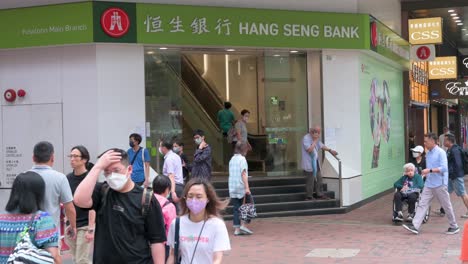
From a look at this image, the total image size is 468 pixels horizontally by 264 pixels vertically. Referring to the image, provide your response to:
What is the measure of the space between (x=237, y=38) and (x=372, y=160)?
5287 mm

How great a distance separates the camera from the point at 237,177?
11.1 metres

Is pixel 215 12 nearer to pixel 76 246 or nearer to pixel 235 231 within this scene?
pixel 235 231

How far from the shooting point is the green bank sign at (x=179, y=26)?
12.7m

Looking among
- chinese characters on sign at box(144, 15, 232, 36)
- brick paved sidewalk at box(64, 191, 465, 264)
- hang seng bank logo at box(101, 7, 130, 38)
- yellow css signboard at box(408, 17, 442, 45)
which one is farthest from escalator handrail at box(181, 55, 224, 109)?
yellow css signboard at box(408, 17, 442, 45)

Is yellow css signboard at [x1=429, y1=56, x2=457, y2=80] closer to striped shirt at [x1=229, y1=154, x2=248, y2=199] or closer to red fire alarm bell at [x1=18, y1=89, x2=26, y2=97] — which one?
striped shirt at [x1=229, y1=154, x2=248, y2=199]

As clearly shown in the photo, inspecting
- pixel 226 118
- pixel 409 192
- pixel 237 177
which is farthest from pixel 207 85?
pixel 409 192

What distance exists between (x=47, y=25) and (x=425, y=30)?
12.2m

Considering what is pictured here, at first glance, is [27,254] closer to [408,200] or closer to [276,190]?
[408,200]

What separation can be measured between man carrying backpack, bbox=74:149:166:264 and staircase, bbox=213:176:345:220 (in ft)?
29.0

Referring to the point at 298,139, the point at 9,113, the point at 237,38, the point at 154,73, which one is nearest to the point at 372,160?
the point at 298,139

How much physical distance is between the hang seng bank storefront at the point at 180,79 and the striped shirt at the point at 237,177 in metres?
2.88

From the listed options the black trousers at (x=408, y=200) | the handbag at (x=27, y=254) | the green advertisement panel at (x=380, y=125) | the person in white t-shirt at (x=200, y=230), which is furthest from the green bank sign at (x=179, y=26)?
the person in white t-shirt at (x=200, y=230)

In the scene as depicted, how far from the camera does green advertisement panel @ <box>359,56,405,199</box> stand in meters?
16.0

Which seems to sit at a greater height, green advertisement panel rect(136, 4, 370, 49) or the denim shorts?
green advertisement panel rect(136, 4, 370, 49)
